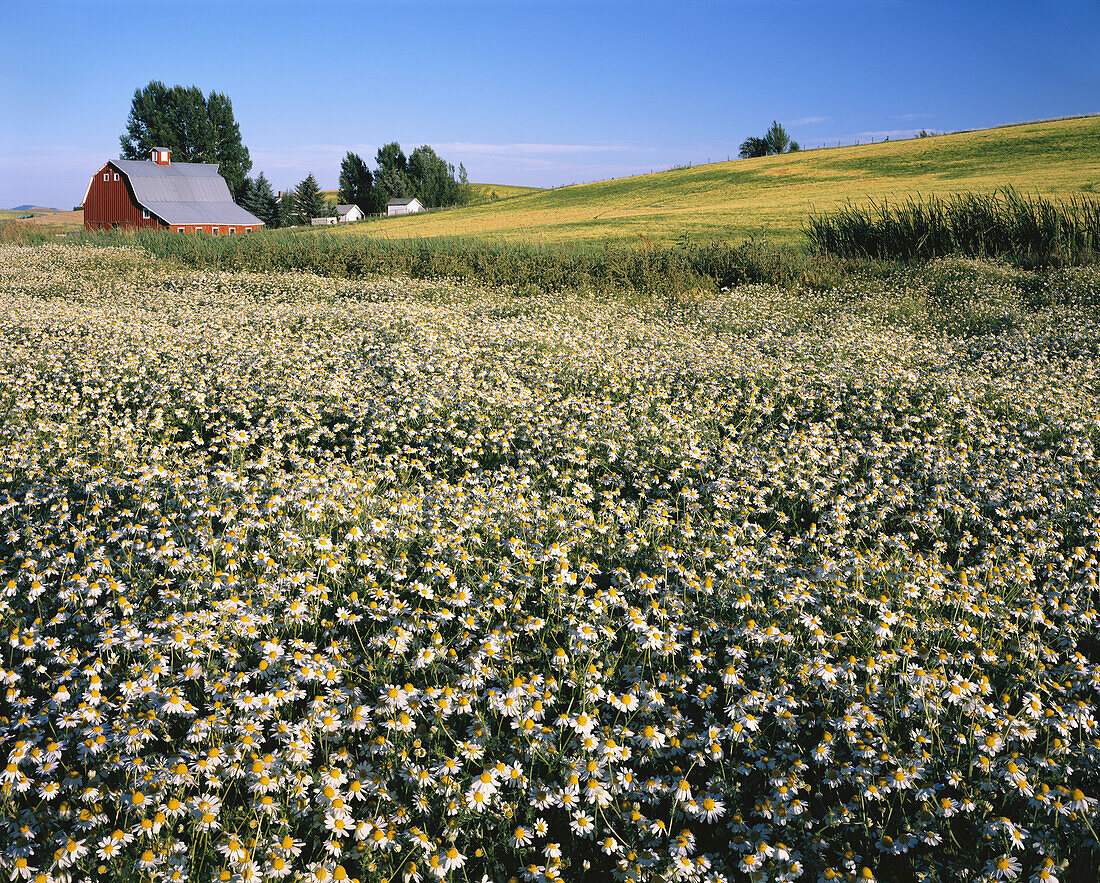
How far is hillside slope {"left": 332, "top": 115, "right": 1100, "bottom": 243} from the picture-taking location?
1193 inches

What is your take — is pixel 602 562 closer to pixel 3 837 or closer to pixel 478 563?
pixel 478 563

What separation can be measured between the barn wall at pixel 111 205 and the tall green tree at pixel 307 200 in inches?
1032

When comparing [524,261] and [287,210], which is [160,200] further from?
[524,261]

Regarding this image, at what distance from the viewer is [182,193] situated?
146 feet

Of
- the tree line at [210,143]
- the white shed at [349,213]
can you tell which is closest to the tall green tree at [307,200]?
the tree line at [210,143]

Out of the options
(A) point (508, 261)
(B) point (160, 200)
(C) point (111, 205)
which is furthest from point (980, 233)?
(C) point (111, 205)

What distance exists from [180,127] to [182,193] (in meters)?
31.6

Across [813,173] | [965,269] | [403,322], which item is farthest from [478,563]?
[813,173]

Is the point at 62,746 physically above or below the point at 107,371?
below

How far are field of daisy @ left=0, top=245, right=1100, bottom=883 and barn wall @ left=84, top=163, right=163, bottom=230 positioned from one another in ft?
142

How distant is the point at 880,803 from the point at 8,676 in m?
3.75

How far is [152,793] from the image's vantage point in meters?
2.44

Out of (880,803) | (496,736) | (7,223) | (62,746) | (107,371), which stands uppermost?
(7,223)

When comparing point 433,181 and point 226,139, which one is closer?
point 226,139
